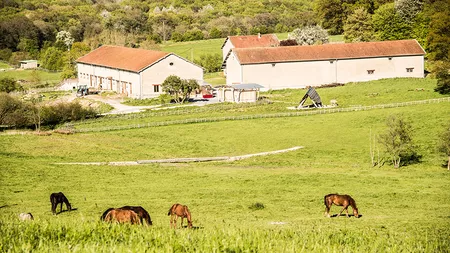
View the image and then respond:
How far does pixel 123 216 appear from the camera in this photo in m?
18.6

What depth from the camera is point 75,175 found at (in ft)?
112

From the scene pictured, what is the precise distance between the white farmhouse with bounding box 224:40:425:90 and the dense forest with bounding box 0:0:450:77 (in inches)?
99.9

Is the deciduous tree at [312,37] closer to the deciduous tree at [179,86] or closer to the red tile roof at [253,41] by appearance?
the red tile roof at [253,41]

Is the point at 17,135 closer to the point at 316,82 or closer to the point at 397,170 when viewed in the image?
the point at 397,170

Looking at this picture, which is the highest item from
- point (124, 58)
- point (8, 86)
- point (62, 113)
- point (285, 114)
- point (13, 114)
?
point (124, 58)

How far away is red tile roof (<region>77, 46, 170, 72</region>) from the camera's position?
233ft

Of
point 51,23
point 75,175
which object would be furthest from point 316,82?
point 51,23

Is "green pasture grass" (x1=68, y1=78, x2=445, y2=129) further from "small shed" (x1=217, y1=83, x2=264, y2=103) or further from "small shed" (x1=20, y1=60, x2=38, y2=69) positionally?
"small shed" (x1=20, y1=60, x2=38, y2=69)

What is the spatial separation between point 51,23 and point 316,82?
Answer: 7260 cm

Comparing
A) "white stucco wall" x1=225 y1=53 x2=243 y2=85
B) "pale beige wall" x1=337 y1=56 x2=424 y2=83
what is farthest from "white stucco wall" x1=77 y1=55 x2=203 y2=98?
"pale beige wall" x1=337 y1=56 x2=424 y2=83

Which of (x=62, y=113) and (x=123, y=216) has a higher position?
(x=62, y=113)

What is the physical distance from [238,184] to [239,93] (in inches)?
1243

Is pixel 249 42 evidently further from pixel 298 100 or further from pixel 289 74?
pixel 298 100

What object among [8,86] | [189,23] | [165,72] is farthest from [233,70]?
[189,23]
